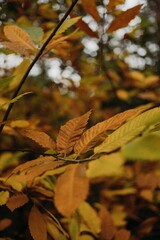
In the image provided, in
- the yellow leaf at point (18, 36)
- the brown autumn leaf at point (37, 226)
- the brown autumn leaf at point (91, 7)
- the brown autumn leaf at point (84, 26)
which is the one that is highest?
the yellow leaf at point (18, 36)

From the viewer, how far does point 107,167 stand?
0.88ft

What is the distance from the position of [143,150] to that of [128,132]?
153mm

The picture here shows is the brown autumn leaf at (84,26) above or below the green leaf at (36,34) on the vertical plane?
below

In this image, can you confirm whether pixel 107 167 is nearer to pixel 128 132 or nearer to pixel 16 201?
pixel 128 132

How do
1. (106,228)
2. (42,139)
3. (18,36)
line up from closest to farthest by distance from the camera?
(42,139), (18,36), (106,228)

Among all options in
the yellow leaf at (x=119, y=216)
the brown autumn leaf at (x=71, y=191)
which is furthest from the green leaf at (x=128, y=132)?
the yellow leaf at (x=119, y=216)

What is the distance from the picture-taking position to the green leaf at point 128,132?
38cm

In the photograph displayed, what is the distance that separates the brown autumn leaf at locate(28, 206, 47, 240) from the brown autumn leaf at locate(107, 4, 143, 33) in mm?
444

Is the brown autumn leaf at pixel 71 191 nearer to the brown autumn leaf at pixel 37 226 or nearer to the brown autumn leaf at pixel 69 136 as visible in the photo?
the brown autumn leaf at pixel 69 136

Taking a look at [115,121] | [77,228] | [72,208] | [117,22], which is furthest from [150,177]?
[72,208]

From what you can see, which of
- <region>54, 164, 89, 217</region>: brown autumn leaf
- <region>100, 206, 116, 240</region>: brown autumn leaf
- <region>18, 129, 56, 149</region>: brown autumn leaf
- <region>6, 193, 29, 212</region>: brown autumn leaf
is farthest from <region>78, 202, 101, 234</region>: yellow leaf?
<region>54, 164, 89, 217</region>: brown autumn leaf

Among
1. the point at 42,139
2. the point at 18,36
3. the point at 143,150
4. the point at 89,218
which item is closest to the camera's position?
the point at 143,150

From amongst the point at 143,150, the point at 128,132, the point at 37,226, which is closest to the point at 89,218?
the point at 37,226

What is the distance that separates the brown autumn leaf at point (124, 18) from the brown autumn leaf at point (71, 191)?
437 millimetres
